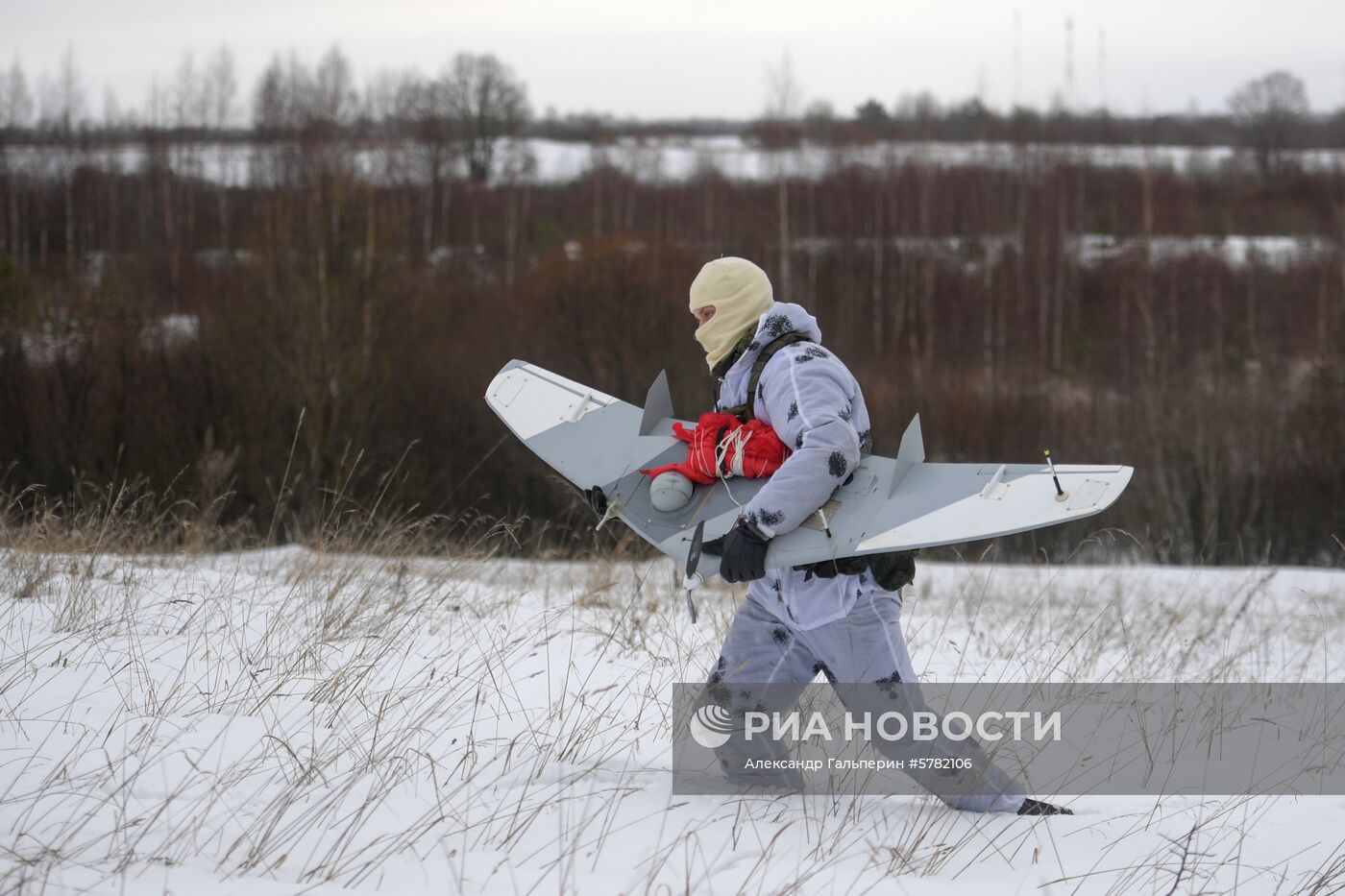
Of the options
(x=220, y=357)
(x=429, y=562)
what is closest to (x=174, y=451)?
(x=220, y=357)

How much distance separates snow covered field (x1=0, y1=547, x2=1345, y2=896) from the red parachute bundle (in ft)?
2.83

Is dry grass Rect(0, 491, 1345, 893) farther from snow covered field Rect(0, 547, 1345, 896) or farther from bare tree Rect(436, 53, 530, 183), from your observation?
bare tree Rect(436, 53, 530, 183)

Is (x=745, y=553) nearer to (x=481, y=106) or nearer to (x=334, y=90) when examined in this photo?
(x=334, y=90)

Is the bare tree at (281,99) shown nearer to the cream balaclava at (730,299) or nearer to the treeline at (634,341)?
the treeline at (634,341)

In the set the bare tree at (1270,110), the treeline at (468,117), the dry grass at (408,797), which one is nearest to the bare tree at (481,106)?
the treeline at (468,117)

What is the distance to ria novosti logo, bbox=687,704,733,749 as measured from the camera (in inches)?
122

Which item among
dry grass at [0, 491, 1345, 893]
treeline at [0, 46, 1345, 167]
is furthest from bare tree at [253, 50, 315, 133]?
dry grass at [0, 491, 1345, 893]

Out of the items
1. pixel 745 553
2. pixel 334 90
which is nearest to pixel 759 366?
pixel 745 553

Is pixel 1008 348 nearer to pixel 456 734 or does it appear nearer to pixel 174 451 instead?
pixel 174 451

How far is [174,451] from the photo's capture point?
74.4 feet

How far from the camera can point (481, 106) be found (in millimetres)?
44531

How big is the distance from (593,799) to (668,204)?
34.5 metres

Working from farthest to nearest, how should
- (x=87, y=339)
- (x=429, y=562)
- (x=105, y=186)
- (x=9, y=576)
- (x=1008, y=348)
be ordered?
(x=105, y=186)
(x=1008, y=348)
(x=87, y=339)
(x=429, y=562)
(x=9, y=576)

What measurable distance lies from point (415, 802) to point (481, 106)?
45.1 metres
